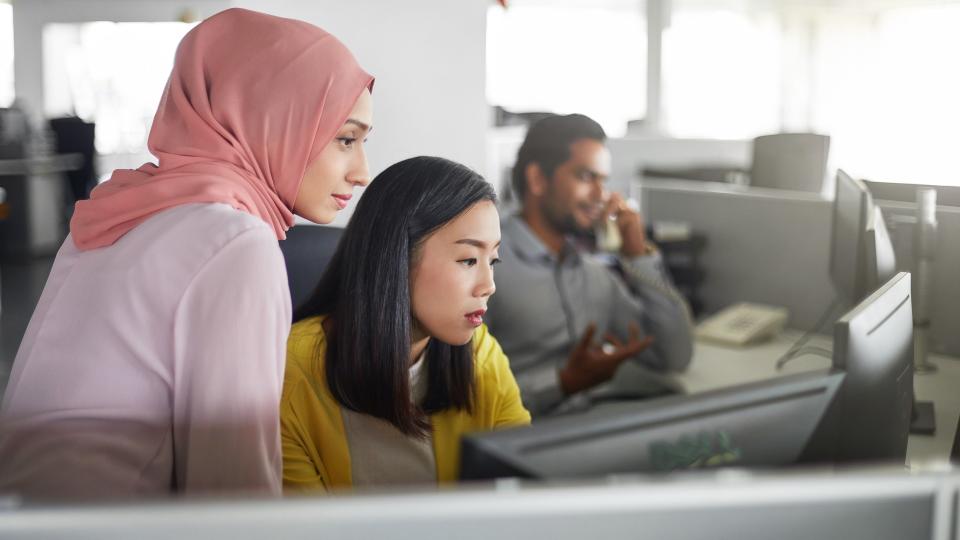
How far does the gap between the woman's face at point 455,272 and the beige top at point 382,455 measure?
118 mm

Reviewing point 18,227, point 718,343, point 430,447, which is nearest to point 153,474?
point 430,447

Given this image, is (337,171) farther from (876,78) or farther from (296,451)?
(876,78)

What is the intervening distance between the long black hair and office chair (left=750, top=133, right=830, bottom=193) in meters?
2.34

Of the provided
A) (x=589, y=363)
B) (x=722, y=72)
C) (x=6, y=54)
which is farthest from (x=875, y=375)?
(x=6, y=54)

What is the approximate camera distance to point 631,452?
653 millimetres

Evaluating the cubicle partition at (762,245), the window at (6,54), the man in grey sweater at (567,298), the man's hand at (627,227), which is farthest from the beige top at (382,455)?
the window at (6,54)

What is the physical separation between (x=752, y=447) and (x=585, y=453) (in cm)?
16

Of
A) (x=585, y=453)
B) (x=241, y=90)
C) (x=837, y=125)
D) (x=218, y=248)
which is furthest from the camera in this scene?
(x=837, y=125)

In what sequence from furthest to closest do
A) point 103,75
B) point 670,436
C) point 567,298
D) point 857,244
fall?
point 103,75
point 567,298
point 857,244
point 670,436

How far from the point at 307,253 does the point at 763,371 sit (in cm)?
107

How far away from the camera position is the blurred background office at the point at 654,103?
143 cm

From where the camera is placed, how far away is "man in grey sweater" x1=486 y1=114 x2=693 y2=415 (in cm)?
188

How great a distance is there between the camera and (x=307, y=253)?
1273 mm

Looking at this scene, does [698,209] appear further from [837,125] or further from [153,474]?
[837,125]
